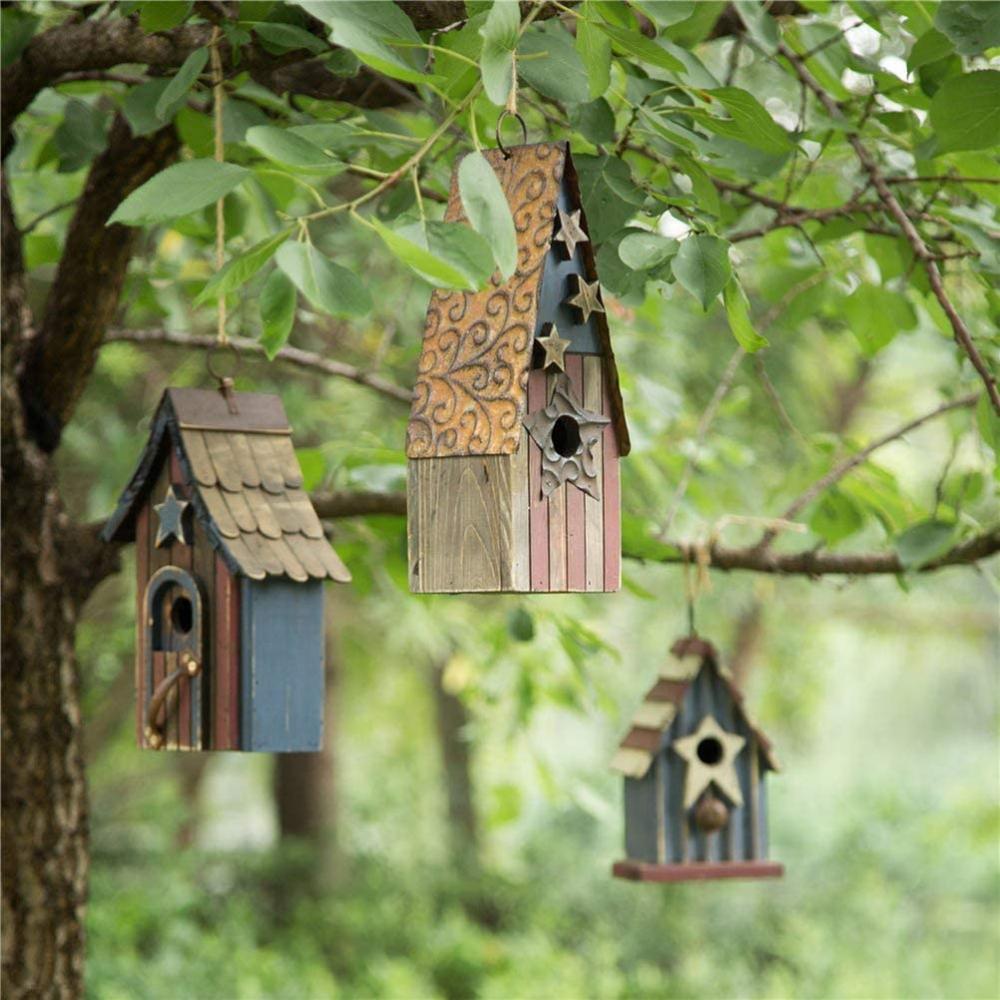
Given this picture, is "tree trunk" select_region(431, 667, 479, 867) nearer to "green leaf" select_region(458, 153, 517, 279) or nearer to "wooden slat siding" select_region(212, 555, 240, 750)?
"wooden slat siding" select_region(212, 555, 240, 750)

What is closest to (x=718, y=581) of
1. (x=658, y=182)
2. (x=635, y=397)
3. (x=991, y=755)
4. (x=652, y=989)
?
(x=652, y=989)

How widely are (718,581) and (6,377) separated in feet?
15.3

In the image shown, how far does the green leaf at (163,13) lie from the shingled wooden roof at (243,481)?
0.44 metres

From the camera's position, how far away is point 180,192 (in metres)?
1.16

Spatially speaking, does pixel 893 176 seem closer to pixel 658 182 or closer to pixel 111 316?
pixel 658 182

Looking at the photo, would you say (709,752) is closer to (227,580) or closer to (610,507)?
(610,507)

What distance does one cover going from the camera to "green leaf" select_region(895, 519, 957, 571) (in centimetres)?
190

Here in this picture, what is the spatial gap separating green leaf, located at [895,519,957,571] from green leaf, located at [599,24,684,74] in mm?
863

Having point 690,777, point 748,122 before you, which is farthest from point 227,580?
point 690,777

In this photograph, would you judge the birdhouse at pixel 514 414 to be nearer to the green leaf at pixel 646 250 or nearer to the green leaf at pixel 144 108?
the green leaf at pixel 646 250

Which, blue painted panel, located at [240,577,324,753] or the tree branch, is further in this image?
the tree branch

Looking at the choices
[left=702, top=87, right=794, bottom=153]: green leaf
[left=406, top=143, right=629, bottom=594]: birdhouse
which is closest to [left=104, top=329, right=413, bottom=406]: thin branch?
[left=406, top=143, right=629, bottom=594]: birdhouse

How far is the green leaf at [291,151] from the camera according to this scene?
3.73 feet

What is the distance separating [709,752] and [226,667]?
1.04 metres
